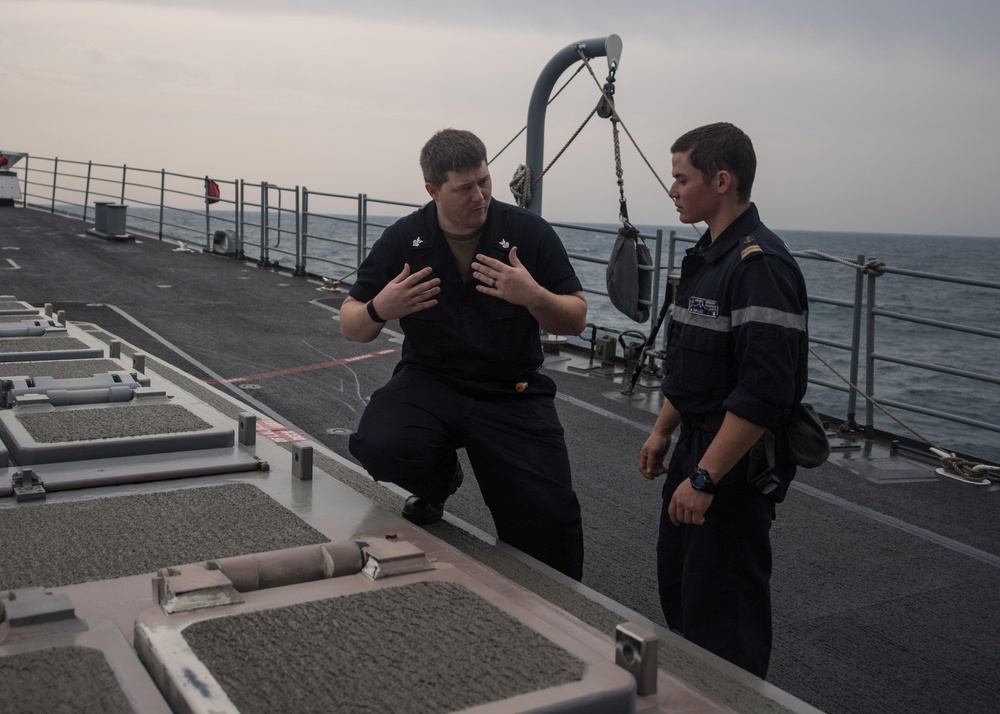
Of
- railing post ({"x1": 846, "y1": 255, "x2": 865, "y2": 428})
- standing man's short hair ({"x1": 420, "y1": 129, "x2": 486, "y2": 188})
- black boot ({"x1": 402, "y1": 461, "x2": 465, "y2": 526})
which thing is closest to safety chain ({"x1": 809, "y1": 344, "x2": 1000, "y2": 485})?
railing post ({"x1": 846, "y1": 255, "x2": 865, "y2": 428})

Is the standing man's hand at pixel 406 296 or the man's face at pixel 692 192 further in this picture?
the standing man's hand at pixel 406 296

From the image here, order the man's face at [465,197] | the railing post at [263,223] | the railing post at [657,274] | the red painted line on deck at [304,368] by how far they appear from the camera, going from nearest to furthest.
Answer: the man's face at [465,197] < the red painted line on deck at [304,368] < the railing post at [657,274] < the railing post at [263,223]

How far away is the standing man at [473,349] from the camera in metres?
2.78

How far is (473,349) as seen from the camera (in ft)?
9.65

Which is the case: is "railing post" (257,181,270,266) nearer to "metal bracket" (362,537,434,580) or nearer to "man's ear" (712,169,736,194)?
"man's ear" (712,169,736,194)

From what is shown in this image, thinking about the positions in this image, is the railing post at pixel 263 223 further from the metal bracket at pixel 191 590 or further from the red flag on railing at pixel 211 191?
the metal bracket at pixel 191 590

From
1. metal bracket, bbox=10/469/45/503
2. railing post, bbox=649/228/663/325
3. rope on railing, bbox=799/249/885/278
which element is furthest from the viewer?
railing post, bbox=649/228/663/325

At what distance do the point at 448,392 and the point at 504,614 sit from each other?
4.88 ft

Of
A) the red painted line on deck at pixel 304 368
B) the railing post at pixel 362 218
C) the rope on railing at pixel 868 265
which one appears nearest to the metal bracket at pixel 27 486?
the red painted line on deck at pixel 304 368

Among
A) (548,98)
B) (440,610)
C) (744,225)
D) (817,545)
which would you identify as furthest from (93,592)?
(548,98)

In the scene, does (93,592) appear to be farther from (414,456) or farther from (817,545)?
(817,545)

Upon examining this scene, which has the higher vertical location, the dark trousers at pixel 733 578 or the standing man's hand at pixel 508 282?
the standing man's hand at pixel 508 282

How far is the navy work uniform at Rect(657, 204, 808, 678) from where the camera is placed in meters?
2.23

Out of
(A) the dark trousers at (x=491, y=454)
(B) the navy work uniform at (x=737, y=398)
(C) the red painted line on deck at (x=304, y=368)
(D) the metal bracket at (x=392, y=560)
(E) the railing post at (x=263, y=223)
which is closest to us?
(D) the metal bracket at (x=392, y=560)
